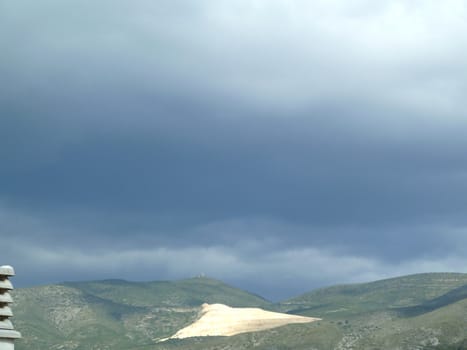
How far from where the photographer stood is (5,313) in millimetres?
26641

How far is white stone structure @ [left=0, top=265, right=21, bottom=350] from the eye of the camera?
2641cm

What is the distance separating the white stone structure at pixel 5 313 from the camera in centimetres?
2641

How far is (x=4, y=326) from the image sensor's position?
86.7ft

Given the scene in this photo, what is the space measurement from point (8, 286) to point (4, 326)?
51.1 inches

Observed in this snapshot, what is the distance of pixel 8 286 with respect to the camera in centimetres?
2678
